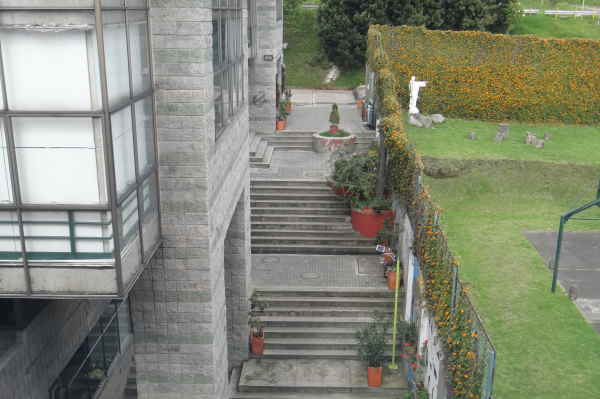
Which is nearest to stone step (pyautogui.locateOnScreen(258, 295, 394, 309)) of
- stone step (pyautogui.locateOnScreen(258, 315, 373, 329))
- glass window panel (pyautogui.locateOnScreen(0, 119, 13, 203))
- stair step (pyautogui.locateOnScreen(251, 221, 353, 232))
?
stone step (pyautogui.locateOnScreen(258, 315, 373, 329))

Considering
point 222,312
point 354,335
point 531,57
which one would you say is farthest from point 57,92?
point 531,57

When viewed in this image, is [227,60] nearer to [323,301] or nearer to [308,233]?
[323,301]

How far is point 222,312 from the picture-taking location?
11438 millimetres

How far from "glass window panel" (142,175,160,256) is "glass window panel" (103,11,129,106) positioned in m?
1.64

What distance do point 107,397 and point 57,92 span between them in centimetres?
828

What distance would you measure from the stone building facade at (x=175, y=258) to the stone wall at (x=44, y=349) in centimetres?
2

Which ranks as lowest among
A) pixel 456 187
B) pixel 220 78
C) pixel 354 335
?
pixel 354 335

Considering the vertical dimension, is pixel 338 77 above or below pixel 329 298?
above

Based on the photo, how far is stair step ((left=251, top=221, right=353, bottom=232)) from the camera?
21594mm

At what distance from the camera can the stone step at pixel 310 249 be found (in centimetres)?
2081

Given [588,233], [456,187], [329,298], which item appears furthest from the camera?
[456,187]

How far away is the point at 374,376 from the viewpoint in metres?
15.1

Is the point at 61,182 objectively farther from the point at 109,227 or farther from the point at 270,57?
the point at 270,57

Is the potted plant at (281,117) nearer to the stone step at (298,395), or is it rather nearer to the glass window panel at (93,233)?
the stone step at (298,395)
